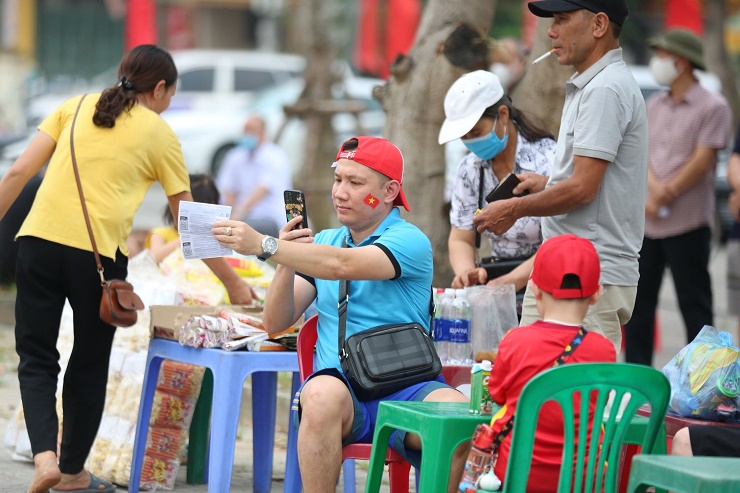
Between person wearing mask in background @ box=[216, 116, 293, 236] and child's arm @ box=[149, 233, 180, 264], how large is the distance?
4.70 meters

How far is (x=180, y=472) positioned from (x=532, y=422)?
3.04 metres

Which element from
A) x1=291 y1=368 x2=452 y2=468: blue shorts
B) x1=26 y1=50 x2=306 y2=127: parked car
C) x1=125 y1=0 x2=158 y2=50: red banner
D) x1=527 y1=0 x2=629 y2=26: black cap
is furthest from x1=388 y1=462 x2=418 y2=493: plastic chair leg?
x1=125 y1=0 x2=158 y2=50: red banner

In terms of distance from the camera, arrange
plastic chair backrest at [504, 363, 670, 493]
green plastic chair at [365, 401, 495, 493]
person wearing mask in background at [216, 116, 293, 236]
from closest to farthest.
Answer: plastic chair backrest at [504, 363, 670, 493] → green plastic chair at [365, 401, 495, 493] → person wearing mask in background at [216, 116, 293, 236]

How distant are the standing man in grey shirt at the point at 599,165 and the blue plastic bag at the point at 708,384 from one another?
0.40m

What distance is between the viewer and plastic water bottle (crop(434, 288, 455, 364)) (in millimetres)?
4840

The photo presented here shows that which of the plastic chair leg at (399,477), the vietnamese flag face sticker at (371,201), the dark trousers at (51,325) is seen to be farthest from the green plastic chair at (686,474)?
the dark trousers at (51,325)

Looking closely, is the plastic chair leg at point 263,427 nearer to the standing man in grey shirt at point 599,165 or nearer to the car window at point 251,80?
the standing man in grey shirt at point 599,165

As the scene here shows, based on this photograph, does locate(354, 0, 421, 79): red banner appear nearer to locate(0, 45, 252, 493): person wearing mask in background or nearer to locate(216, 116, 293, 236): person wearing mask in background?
locate(216, 116, 293, 236): person wearing mask in background

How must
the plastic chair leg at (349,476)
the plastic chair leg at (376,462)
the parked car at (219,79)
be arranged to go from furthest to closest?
the parked car at (219,79), the plastic chair leg at (349,476), the plastic chair leg at (376,462)

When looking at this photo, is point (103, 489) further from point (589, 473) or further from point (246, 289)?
point (589, 473)

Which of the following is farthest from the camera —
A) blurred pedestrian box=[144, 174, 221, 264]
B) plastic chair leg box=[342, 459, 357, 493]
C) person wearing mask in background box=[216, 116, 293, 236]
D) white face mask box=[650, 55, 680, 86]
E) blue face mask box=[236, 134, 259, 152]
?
blue face mask box=[236, 134, 259, 152]

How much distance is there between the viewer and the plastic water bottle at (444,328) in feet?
15.9

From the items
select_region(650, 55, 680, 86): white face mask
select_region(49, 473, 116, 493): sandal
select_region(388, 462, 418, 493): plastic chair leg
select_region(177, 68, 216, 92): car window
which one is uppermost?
select_region(177, 68, 216, 92): car window

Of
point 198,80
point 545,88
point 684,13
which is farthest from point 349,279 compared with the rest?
point 684,13
